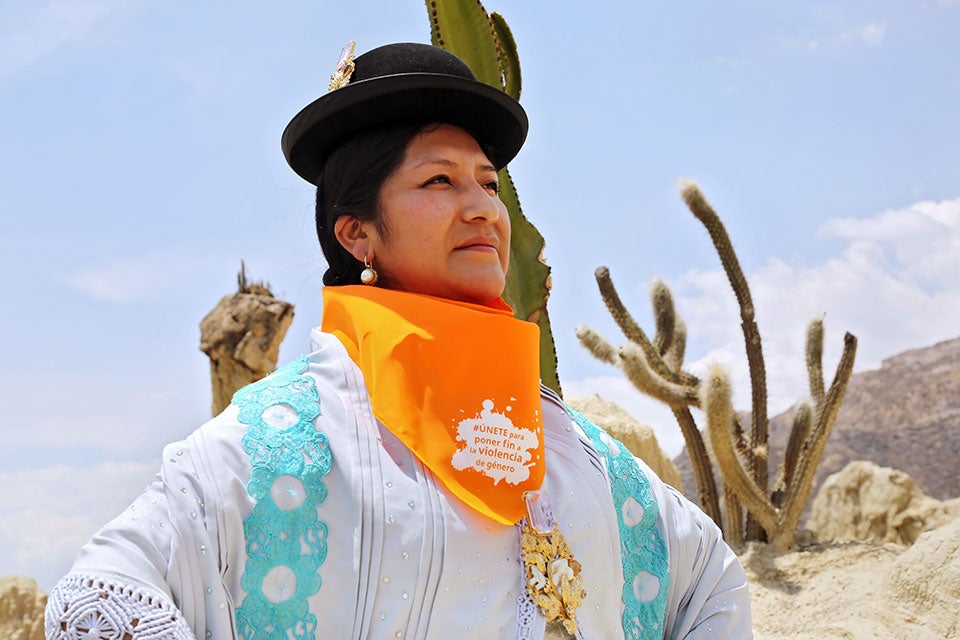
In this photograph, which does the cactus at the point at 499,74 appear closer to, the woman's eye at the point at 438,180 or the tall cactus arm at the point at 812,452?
the woman's eye at the point at 438,180

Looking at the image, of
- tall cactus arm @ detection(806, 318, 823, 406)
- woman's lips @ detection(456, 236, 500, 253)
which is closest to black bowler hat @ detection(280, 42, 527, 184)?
woman's lips @ detection(456, 236, 500, 253)

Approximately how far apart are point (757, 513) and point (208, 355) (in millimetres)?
4961

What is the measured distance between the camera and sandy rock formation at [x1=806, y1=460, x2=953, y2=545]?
8539mm

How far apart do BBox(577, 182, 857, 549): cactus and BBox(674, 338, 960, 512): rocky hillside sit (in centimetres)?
375

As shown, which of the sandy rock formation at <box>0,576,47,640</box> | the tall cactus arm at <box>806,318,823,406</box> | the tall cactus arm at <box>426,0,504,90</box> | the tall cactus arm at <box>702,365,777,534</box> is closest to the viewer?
the tall cactus arm at <box>426,0,504,90</box>

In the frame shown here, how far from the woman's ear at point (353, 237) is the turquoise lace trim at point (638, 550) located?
0.69 meters

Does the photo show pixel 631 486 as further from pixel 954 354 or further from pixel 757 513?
pixel 954 354

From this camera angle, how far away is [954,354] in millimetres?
14352

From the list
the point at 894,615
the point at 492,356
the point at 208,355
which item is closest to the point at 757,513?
the point at 894,615

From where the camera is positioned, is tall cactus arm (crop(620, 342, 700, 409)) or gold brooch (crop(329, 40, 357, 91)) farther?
tall cactus arm (crop(620, 342, 700, 409))

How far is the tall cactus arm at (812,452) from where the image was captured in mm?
7062

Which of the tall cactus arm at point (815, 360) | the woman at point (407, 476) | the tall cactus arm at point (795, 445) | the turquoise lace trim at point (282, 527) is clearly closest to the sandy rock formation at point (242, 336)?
the tall cactus arm at point (795, 445)

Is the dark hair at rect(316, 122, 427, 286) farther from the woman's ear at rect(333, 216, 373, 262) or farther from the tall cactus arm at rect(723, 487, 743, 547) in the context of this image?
the tall cactus arm at rect(723, 487, 743, 547)

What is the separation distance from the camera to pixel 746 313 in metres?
7.41
